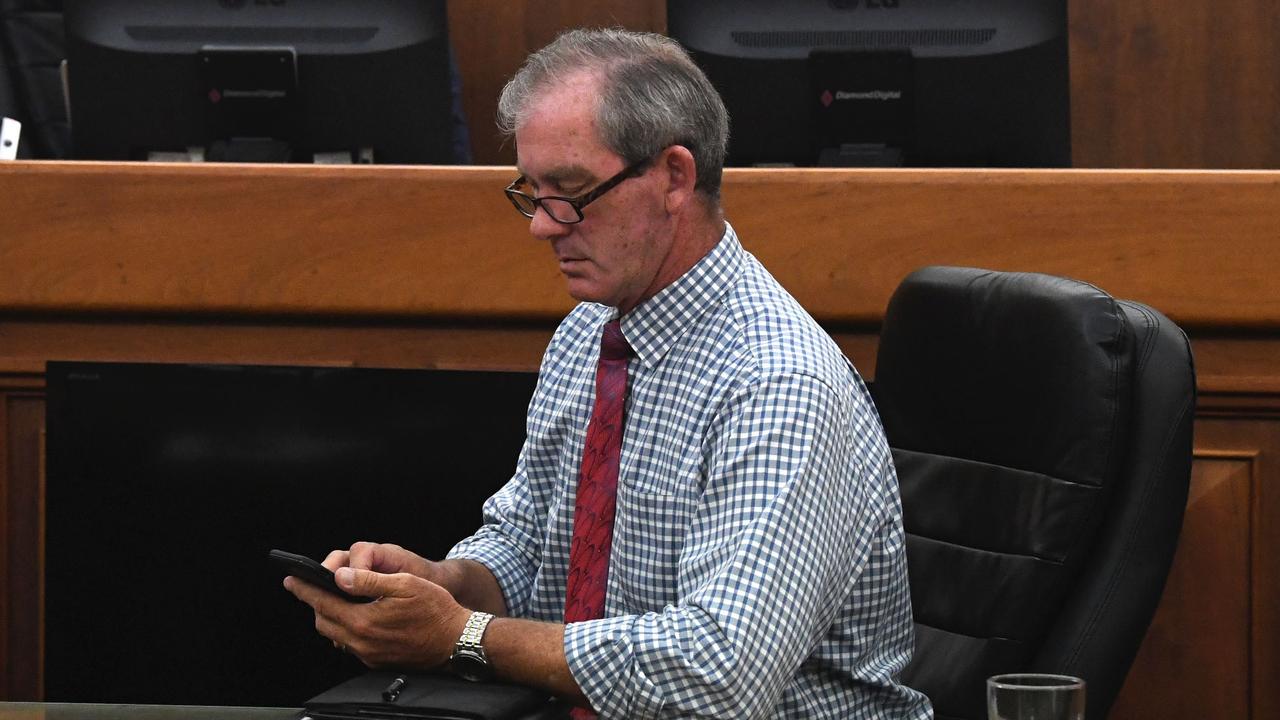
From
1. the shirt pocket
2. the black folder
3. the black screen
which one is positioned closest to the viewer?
the black folder

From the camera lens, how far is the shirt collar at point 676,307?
1486mm

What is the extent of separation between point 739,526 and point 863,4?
1.40 meters

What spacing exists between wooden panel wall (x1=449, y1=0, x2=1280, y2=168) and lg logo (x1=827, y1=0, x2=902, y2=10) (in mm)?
1253

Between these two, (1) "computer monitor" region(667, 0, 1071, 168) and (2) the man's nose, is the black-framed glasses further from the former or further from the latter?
(1) "computer monitor" region(667, 0, 1071, 168)

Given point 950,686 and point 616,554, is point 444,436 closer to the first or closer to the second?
point 616,554

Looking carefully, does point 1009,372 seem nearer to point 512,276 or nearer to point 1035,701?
point 1035,701

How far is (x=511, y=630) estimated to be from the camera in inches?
52.9

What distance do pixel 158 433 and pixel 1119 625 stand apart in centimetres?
128

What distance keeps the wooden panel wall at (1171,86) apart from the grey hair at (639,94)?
7.35 ft

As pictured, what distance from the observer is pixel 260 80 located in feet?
8.55

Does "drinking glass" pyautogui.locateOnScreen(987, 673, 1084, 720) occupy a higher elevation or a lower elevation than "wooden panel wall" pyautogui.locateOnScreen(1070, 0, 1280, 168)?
lower

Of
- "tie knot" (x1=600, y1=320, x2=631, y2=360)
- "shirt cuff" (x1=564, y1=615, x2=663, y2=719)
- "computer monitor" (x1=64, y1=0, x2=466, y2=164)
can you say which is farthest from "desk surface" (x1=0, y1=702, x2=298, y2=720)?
"computer monitor" (x1=64, y1=0, x2=466, y2=164)

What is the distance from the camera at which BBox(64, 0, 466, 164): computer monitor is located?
2.57 metres

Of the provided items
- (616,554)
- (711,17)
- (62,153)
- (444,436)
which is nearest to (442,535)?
(444,436)
